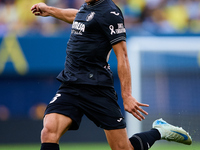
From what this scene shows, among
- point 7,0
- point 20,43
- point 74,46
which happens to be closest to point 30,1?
point 7,0

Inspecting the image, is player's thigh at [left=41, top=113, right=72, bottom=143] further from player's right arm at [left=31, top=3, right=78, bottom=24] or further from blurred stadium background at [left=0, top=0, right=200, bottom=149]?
blurred stadium background at [left=0, top=0, right=200, bottom=149]

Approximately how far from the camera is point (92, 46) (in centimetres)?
430

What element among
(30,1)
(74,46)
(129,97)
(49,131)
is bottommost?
(49,131)

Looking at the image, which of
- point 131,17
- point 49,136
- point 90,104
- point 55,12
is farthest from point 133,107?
point 131,17

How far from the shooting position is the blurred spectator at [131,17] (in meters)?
9.48

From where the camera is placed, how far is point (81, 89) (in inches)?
169

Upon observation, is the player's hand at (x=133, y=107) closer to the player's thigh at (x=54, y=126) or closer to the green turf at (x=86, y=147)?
the player's thigh at (x=54, y=126)

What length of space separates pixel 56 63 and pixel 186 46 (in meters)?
3.21

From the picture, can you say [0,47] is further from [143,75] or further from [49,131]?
[49,131]

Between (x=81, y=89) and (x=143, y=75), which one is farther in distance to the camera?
(x=143, y=75)

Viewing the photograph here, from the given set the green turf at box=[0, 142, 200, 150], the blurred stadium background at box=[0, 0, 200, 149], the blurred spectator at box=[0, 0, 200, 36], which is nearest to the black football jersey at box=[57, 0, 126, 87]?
the green turf at box=[0, 142, 200, 150]

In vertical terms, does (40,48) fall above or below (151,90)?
above

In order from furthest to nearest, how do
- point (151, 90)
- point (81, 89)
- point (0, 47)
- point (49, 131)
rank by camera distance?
point (0, 47)
point (151, 90)
point (81, 89)
point (49, 131)

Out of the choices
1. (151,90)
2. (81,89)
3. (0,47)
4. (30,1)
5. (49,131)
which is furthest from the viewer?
(30,1)
